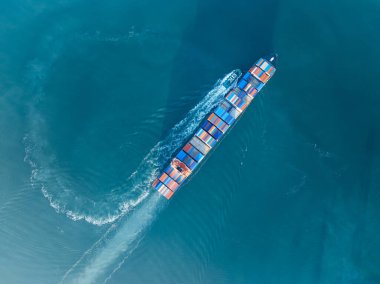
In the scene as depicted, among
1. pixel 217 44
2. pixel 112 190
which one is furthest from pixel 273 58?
pixel 112 190

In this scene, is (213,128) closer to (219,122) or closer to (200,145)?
(219,122)

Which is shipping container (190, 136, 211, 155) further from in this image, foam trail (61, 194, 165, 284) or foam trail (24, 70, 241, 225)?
foam trail (61, 194, 165, 284)

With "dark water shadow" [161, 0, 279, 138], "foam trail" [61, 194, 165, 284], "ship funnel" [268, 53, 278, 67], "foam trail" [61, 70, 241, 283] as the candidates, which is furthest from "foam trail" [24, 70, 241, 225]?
"ship funnel" [268, 53, 278, 67]

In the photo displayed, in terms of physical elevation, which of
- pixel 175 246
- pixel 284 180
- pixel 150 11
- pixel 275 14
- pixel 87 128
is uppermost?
pixel 275 14

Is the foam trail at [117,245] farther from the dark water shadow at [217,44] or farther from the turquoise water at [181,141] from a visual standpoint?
the dark water shadow at [217,44]

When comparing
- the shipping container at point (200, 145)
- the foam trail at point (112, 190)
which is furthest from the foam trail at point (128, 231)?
the shipping container at point (200, 145)

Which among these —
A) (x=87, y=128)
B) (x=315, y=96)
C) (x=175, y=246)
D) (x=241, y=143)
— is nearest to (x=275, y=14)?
(x=315, y=96)

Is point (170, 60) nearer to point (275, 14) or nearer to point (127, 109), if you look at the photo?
point (127, 109)
